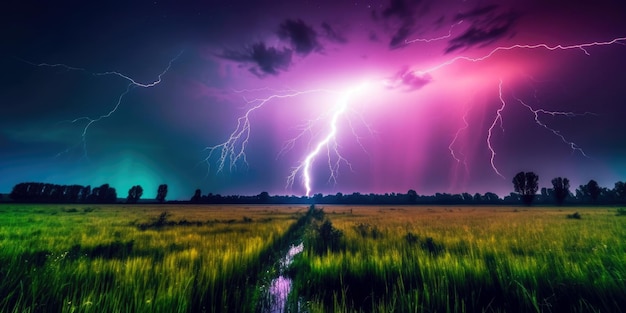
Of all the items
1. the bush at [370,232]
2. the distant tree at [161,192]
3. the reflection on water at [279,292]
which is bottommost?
the reflection on water at [279,292]

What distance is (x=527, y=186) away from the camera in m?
78.6

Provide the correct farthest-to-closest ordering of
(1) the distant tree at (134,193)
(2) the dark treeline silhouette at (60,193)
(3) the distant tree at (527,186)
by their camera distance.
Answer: (1) the distant tree at (134,193), (2) the dark treeline silhouette at (60,193), (3) the distant tree at (527,186)

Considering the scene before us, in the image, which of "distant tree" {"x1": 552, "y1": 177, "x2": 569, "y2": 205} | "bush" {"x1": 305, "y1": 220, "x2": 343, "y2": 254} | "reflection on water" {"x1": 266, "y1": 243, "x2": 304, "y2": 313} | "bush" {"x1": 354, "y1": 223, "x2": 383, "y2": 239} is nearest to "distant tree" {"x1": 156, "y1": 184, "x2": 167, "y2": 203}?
"bush" {"x1": 354, "y1": 223, "x2": 383, "y2": 239}

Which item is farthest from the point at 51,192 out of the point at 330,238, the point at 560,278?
the point at 560,278

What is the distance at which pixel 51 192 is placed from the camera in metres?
101

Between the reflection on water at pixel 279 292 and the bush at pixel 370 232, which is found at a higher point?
the bush at pixel 370 232

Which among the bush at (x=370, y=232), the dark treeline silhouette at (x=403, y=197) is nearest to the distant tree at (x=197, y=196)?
the dark treeline silhouette at (x=403, y=197)

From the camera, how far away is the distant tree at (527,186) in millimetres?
77625

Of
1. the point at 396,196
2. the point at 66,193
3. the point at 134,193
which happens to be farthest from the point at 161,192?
the point at 396,196

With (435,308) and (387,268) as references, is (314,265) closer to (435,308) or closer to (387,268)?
(387,268)

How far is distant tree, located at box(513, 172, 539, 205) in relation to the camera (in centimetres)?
7762

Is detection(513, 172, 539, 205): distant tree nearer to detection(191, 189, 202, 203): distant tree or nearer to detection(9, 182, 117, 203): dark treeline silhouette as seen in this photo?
detection(191, 189, 202, 203): distant tree

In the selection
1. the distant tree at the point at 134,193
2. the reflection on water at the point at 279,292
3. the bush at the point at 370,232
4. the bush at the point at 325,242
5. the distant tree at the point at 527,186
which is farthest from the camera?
the distant tree at the point at 134,193

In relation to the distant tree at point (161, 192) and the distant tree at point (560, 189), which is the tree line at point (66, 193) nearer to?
the distant tree at point (161, 192)
